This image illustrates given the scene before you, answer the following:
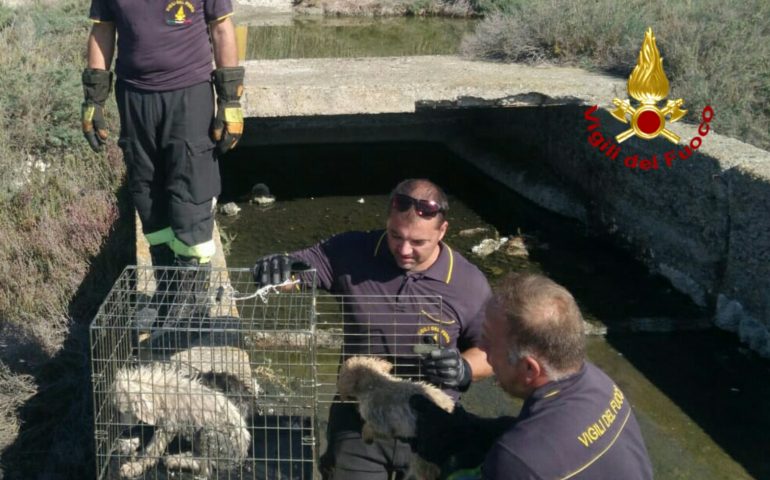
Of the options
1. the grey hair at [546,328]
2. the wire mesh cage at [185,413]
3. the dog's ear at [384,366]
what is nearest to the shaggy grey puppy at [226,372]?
the wire mesh cage at [185,413]

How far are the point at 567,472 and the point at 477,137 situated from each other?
911 cm

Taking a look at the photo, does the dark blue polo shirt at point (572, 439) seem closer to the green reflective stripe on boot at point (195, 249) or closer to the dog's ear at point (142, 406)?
the dog's ear at point (142, 406)

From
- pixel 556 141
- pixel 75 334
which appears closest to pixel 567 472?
pixel 75 334

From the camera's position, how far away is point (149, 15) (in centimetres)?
498

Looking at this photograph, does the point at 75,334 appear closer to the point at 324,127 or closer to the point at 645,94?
the point at 645,94

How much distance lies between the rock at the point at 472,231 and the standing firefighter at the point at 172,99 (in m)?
3.90

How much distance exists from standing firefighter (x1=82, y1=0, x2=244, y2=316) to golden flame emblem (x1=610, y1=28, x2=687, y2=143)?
3939 millimetres

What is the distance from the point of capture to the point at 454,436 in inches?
121

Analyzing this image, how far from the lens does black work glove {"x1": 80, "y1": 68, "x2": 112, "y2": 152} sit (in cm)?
521

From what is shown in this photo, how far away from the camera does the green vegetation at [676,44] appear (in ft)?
25.3

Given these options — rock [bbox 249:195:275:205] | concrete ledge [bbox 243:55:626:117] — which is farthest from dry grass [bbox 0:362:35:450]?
rock [bbox 249:195:275:205]

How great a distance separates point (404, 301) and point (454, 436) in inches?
38.5

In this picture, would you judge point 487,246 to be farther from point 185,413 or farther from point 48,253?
point 185,413

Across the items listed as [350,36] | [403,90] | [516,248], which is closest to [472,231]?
[516,248]
